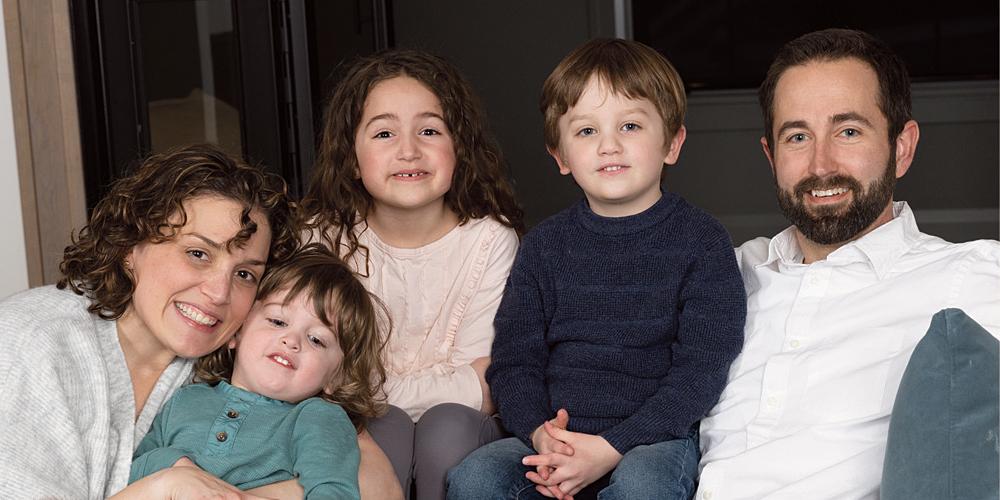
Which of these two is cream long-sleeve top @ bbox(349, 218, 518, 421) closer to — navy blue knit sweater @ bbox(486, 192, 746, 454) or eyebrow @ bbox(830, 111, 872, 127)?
navy blue knit sweater @ bbox(486, 192, 746, 454)

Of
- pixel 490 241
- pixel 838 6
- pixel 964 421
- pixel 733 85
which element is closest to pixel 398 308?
pixel 490 241

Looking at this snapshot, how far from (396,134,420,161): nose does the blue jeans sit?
622 mm

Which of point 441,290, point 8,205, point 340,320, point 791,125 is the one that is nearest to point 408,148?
point 441,290

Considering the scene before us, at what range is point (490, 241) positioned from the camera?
7.22 feet

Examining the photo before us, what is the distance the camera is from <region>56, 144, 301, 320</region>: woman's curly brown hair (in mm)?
1743

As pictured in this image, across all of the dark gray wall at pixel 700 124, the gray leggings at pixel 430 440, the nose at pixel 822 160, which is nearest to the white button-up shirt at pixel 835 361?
the nose at pixel 822 160

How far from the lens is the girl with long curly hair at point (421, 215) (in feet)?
6.94

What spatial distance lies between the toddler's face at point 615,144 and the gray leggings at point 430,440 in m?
0.49

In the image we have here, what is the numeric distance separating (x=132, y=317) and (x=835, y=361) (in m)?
1.20

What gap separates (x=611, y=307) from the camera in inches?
75.4

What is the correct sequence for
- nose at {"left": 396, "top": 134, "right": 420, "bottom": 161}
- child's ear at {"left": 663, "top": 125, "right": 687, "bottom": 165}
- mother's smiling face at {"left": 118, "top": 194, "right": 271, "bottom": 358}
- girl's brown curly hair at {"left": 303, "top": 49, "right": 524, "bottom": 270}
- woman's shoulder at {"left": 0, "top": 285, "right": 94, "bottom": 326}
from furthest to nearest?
1. girl's brown curly hair at {"left": 303, "top": 49, "right": 524, "bottom": 270}
2. nose at {"left": 396, "top": 134, "right": 420, "bottom": 161}
3. child's ear at {"left": 663, "top": 125, "right": 687, "bottom": 165}
4. mother's smiling face at {"left": 118, "top": 194, "right": 271, "bottom": 358}
5. woman's shoulder at {"left": 0, "top": 285, "right": 94, "bottom": 326}

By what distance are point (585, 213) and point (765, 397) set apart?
498mm

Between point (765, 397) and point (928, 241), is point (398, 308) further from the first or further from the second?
point (928, 241)

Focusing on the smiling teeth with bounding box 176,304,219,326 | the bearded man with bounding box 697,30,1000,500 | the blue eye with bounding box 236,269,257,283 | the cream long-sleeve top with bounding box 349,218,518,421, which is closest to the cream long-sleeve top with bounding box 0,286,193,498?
the smiling teeth with bounding box 176,304,219,326
